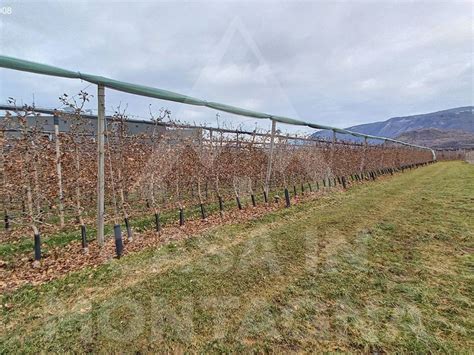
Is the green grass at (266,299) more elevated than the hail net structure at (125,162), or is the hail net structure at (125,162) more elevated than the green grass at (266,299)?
the hail net structure at (125,162)

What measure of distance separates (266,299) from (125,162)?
4.15 meters

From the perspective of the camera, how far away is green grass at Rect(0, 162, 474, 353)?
206cm

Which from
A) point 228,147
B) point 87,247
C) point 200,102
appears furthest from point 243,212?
point 87,247

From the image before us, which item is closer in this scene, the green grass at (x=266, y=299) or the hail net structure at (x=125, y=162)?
the green grass at (x=266, y=299)

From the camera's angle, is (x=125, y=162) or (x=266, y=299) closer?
(x=266, y=299)

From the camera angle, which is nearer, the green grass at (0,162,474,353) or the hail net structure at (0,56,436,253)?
the green grass at (0,162,474,353)

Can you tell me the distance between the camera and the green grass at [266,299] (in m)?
2.06

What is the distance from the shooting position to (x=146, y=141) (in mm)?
6930

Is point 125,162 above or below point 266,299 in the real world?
above

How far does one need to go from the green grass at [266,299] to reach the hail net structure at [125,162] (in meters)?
1.43

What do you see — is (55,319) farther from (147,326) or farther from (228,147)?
(228,147)

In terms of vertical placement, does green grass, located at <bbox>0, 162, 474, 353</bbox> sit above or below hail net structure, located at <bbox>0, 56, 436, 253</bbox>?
below

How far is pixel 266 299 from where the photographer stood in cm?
264

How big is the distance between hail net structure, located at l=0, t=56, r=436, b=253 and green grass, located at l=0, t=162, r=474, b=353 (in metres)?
1.43
